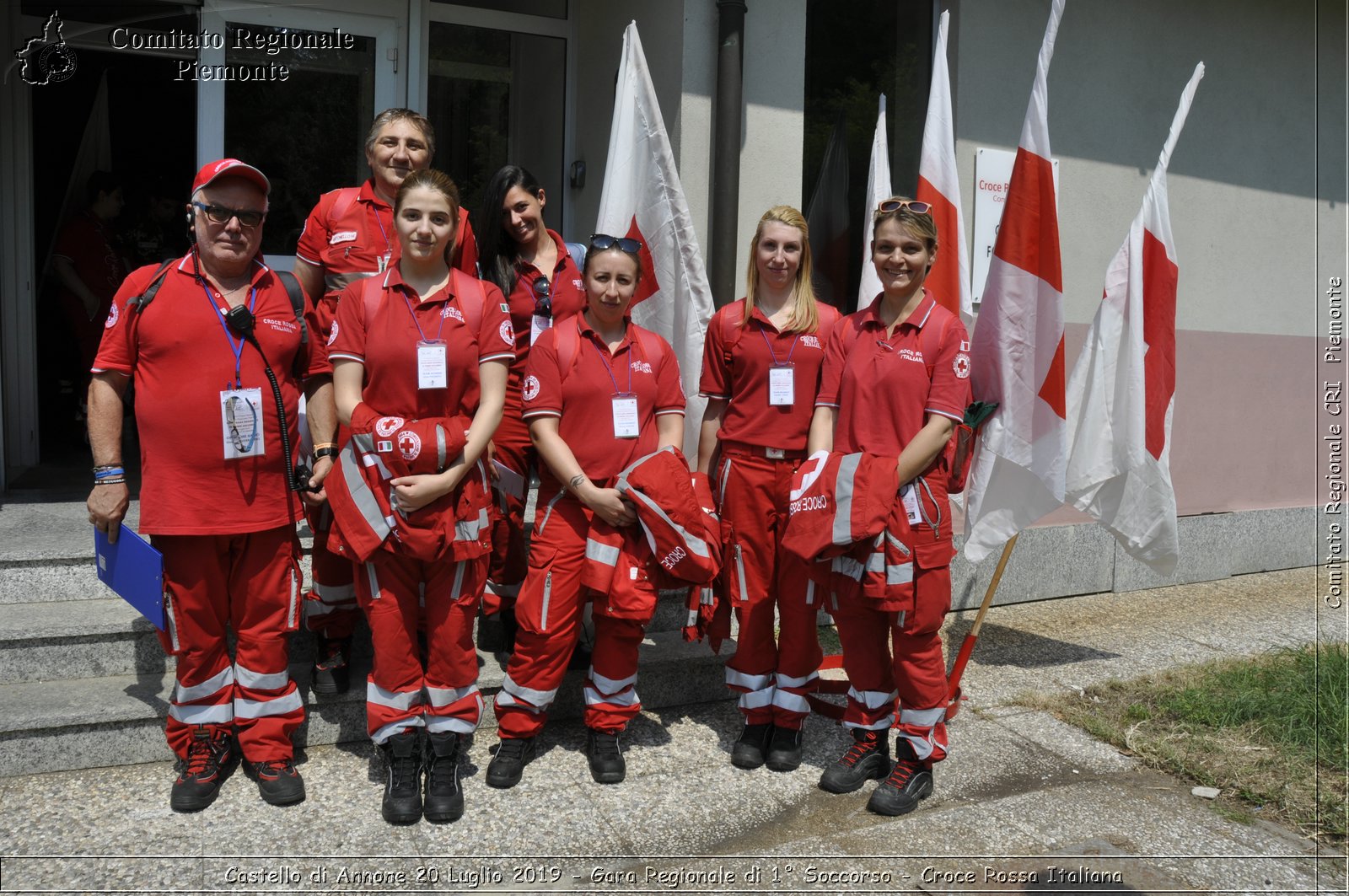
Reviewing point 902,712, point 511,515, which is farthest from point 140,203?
point 902,712

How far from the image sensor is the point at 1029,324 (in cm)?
Result: 441

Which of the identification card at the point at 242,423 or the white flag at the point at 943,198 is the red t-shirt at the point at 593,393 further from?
the white flag at the point at 943,198

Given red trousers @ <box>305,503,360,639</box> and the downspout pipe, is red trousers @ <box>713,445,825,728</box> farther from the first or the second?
the downspout pipe

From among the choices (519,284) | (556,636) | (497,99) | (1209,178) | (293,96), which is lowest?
(556,636)

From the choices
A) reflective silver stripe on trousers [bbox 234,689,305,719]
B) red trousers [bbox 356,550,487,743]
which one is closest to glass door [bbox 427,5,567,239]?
red trousers [bbox 356,550,487,743]

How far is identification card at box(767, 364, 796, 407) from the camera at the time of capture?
3998 millimetres

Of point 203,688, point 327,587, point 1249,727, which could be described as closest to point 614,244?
point 327,587

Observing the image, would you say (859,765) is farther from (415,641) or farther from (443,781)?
(415,641)

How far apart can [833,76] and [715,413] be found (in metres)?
3.35

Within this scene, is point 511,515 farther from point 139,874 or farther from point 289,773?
point 139,874

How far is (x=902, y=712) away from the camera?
12.7ft

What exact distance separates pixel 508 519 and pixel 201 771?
1.41 m

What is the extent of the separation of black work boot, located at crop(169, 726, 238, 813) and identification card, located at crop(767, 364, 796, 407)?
2.28 metres

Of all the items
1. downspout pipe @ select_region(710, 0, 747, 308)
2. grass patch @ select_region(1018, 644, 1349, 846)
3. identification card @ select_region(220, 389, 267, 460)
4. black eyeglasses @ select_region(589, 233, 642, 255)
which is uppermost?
downspout pipe @ select_region(710, 0, 747, 308)
